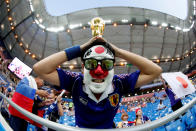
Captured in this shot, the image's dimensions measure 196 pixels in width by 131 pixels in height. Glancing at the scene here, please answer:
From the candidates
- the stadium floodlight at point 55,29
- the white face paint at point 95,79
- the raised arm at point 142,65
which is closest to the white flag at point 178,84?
the raised arm at point 142,65

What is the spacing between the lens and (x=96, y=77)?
1.18 feet

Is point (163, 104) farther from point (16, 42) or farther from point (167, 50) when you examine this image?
point (16, 42)

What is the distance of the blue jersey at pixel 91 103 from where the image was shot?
1.34 ft

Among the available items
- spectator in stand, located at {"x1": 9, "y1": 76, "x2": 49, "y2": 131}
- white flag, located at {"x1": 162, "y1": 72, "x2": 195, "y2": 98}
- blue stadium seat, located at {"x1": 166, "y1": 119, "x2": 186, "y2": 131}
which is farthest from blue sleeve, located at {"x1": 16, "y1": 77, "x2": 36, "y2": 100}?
blue stadium seat, located at {"x1": 166, "y1": 119, "x2": 186, "y2": 131}

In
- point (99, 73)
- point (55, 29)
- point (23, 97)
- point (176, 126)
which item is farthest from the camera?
point (176, 126)

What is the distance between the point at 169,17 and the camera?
0.64 metres

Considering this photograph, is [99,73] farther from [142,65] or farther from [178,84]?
[178,84]

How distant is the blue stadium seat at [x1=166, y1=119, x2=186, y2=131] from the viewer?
840mm

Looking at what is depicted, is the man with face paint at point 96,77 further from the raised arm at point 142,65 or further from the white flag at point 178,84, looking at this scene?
the white flag at point 178,84

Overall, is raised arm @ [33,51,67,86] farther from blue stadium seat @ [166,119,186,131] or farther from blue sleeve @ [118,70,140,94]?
blue stadium seat @ [166,119,186,131]

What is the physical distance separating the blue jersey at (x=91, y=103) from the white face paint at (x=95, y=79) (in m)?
0.06

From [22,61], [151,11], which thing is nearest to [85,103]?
[22,61]

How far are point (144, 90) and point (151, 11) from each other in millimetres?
327

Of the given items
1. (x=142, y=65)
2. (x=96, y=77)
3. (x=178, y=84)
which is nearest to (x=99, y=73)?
(x=96, y=77)
